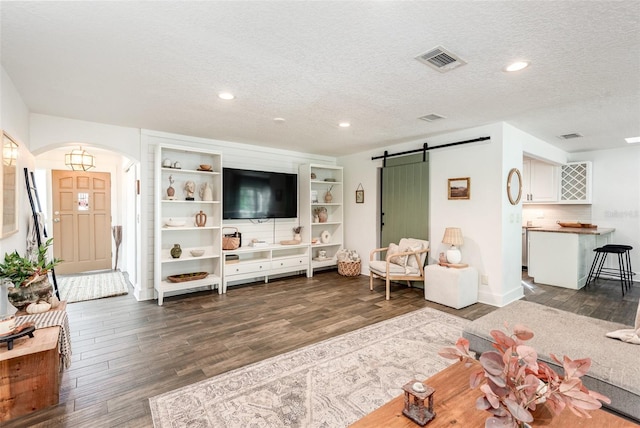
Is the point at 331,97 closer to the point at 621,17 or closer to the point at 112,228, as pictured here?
the point at 621,17

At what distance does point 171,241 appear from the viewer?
470 cm

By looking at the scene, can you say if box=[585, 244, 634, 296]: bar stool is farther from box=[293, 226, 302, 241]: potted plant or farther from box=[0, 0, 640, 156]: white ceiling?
box=[293, 226, 302, 241]: potted plant

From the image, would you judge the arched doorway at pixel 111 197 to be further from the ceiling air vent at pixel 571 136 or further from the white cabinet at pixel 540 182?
the white cabinet at pixel 540 182

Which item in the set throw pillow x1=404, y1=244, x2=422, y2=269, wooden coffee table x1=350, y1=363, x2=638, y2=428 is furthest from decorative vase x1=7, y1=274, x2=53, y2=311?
throw pillow x1=404, y1=244, x2=422, y2=269

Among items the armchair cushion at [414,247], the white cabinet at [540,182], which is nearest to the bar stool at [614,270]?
the white cabinet at [540,182]

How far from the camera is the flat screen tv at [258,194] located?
16.6 feet

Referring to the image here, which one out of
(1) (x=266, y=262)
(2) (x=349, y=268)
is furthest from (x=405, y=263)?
(1) (x=266, y=262)

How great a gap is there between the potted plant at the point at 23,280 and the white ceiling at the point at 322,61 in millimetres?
1577

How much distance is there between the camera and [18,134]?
304cm

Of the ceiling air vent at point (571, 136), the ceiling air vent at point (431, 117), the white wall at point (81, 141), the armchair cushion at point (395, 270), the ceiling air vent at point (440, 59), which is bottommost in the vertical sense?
the armchair cushion at point (395, 270)

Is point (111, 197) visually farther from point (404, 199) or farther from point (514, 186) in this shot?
point (514, 186)

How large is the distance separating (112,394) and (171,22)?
2.55m

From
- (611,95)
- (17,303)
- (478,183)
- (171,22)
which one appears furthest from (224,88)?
(611,95)

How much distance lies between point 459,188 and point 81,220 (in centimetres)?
727
